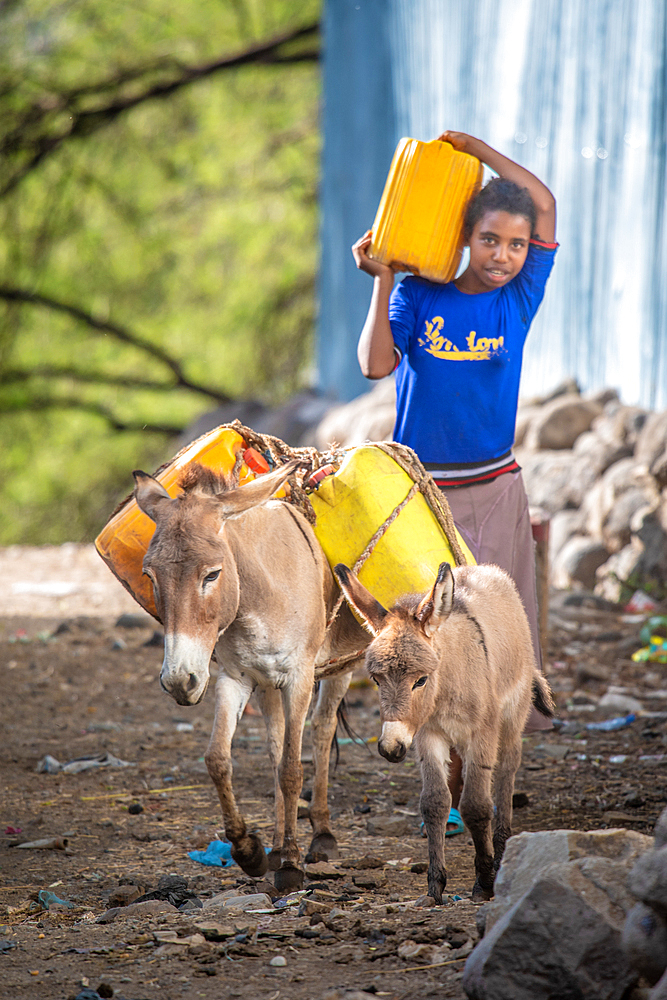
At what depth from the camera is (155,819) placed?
4.42 meters

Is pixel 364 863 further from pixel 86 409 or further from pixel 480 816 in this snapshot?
pixel 86 409

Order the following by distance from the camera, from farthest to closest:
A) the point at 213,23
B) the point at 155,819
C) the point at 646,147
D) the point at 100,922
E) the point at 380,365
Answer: the point at 213,23
the point at 646,147
the point at 155,819
the point at 380,365
the point at 100,922

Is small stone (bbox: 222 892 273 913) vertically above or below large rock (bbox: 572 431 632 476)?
below

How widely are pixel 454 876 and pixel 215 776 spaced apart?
970 mm

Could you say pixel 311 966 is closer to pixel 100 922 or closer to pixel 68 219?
pixel 100 922

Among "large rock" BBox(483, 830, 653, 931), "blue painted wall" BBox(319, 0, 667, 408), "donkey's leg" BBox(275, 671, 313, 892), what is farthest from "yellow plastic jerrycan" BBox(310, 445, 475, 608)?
"blue painted wall" BBox(319, 0, 667, 408)

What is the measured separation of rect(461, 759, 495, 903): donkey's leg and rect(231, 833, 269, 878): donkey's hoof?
0.76m

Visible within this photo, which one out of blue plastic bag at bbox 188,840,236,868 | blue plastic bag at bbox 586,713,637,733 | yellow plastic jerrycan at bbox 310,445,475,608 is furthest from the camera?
blue plastic bag at bbox 586,713,637,733

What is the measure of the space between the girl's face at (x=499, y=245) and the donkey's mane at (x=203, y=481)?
142 cm

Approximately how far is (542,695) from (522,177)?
6.67 ft

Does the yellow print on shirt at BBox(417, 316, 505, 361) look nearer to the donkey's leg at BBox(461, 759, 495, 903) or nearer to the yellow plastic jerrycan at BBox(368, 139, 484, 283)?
the yellow plastic jerrycan at BBox(368, 139, 484, 283)

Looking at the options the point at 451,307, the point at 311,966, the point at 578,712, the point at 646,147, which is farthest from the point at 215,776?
the point at 646,147

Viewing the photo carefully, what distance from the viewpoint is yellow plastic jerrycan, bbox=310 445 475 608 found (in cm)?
362

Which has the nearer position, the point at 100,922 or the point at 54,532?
the point at 100,922
